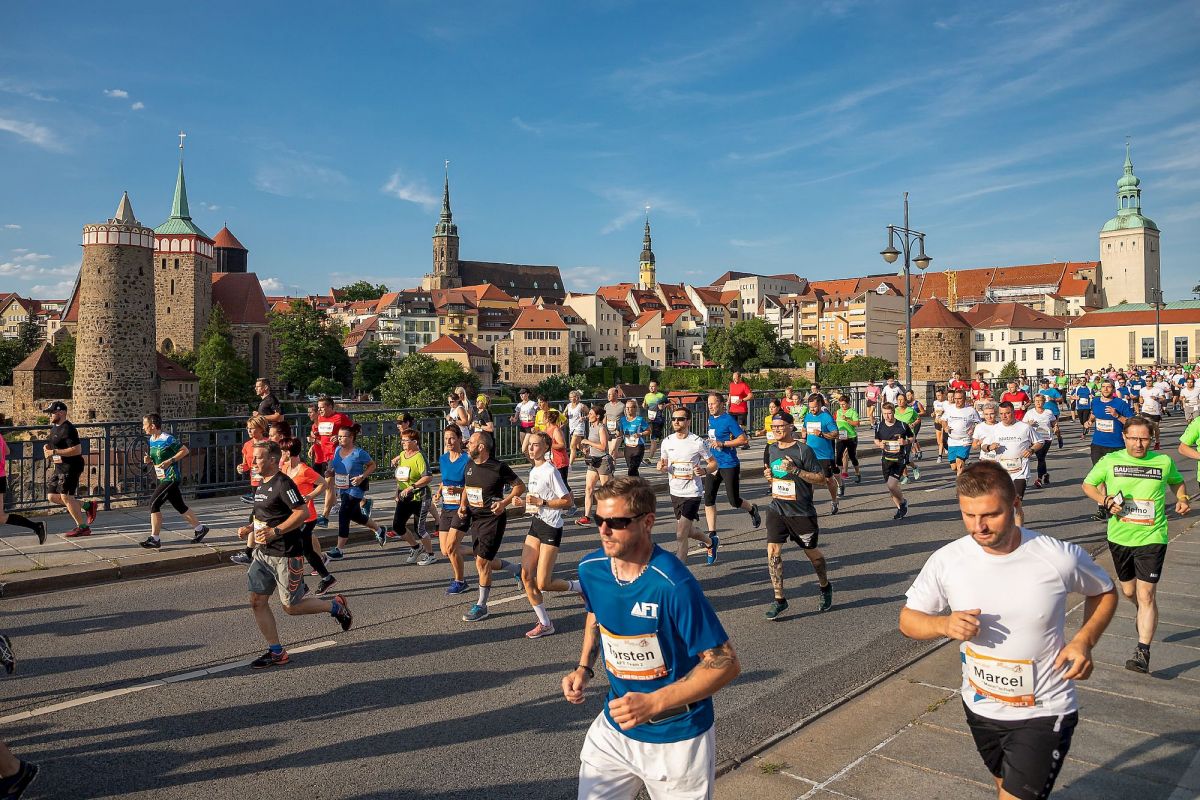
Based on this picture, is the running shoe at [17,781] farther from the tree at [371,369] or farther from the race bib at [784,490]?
the tree at [371,369]

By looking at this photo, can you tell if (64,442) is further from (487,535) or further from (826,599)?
(826,599)

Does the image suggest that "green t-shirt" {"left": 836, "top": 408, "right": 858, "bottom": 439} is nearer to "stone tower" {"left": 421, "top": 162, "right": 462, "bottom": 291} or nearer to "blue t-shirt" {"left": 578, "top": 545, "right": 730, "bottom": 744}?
"blue t-shirt" {"left": 578, "top": 545, "right": 730, "bottom": 744}

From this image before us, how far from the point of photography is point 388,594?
892 centimetres

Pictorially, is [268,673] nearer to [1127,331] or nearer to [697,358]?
[1127,331]

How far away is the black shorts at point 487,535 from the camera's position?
8016 millimetres

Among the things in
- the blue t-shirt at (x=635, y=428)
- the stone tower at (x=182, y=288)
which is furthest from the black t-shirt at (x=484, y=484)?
the stone tower at (x=182, y=288)

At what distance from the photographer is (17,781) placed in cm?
420

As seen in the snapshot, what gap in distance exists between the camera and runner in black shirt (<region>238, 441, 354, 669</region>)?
6.60 m

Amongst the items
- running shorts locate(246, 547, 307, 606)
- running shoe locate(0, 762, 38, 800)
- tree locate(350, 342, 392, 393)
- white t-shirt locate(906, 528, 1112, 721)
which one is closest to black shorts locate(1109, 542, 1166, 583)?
white t-shirt locate(906, 528, 1112, 721)

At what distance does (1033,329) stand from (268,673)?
4028 inches

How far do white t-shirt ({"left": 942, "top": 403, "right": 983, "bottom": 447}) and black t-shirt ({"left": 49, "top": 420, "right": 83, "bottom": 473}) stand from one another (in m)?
12.9

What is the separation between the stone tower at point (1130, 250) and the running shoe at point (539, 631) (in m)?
144

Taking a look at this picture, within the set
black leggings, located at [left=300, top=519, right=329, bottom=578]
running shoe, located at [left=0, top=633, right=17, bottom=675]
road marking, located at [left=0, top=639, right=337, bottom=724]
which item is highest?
black leggings, located at [left=300, top=519, right=329, bottom=578]

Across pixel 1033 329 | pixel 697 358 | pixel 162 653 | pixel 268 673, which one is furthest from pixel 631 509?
pixel 697 358
